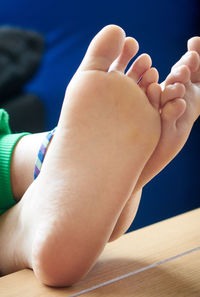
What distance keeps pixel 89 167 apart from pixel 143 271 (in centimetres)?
15

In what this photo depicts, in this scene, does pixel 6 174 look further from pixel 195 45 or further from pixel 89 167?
pixel 195 45

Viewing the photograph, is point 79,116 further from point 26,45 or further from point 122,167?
point 26,45

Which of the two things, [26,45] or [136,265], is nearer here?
[136,265]

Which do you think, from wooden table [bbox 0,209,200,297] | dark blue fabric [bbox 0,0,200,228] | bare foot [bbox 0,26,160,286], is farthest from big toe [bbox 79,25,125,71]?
dark blue fabric [bbox 0,0,200,228]

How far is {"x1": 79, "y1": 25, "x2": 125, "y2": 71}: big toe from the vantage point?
622 mm

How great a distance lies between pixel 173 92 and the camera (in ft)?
2.07

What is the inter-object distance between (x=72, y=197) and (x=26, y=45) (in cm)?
80

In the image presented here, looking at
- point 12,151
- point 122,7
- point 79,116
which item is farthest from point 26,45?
point 79,116

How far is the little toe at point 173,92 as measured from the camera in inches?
24.7

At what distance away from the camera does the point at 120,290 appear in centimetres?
56

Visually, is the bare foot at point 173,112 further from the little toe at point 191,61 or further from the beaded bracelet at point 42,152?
the beaded bracelet at point 42,152

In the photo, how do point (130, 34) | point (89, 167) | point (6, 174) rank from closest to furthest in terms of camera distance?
1. point (89, 167)
2. point (6, 174)
3. point (130, 34)

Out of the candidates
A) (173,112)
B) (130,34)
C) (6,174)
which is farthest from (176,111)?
(130,34)

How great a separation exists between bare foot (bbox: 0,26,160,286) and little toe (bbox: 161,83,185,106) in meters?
0.02
